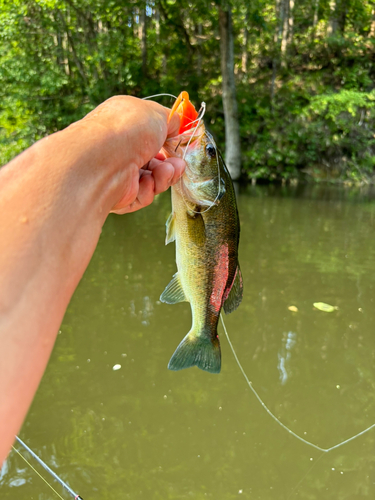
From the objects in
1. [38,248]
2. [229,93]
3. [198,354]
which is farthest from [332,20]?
[38,248]

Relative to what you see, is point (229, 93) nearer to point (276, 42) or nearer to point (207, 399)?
point (276, 42)

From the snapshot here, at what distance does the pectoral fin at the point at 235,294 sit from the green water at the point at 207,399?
4.08ft

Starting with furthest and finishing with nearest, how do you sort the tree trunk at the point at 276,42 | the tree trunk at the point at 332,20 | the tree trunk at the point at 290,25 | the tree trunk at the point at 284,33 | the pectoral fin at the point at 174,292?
the tree trunk at the point at 290,25 < the tree trunk at the point at 332,20 < the tree trunk at the point at 284,33 < the tree trunk at the point at 276,42 < the pectoral fin at the point at 174,292

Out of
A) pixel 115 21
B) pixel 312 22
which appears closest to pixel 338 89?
pixel 312 22

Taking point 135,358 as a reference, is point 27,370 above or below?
above

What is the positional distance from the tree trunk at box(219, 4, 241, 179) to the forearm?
1374cm

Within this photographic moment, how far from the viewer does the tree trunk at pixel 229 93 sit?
1395cm

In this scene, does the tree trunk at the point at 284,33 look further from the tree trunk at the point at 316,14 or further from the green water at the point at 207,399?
the green water at the point at 207,399

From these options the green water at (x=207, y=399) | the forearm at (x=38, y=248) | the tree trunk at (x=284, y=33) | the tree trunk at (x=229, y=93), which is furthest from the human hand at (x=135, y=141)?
the tree trunk at (x=284, y=33)

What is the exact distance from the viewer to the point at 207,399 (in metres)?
3.12

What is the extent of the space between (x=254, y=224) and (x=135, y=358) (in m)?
5.26

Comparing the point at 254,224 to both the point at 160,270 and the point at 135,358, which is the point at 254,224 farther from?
the point at 135,358

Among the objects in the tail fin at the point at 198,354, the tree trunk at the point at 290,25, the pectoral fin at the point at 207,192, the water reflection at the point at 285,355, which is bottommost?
the water reflection at the point at 285,355

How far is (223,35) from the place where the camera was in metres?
14.1
